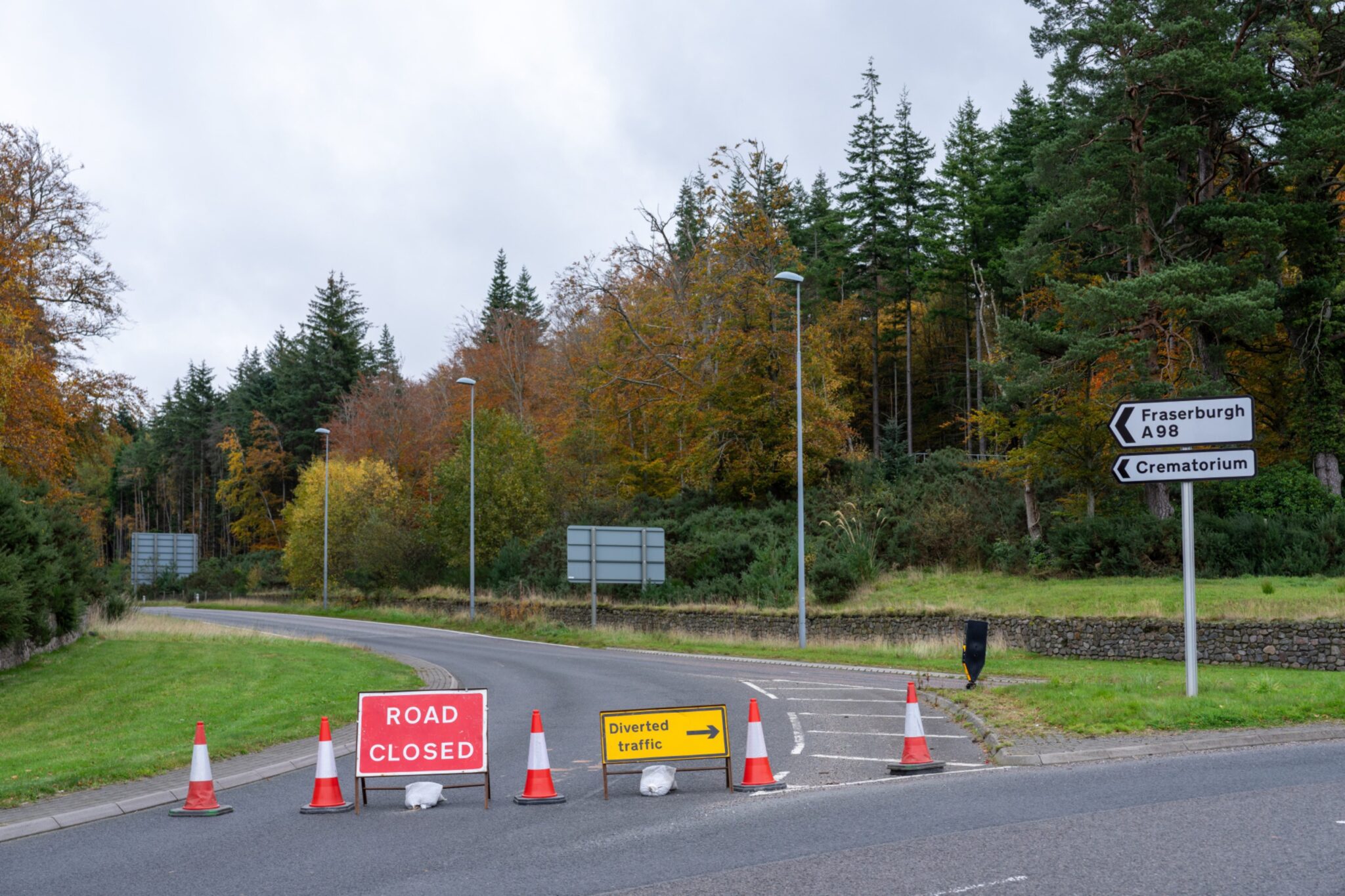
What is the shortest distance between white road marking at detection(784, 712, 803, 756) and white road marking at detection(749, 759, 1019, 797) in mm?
1775

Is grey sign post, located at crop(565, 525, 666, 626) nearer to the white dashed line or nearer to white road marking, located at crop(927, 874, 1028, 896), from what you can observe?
the white dashed line

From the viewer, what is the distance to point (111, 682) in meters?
22.0

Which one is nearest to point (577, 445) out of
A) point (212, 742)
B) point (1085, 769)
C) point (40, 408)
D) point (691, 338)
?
point (691, 338)

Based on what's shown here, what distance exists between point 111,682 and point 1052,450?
27.5 meters

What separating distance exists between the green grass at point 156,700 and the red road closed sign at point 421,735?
2.48 m

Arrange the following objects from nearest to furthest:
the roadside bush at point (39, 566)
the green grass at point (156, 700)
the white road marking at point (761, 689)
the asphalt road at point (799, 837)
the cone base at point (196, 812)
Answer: the asphalt road at point (799, 837)
the cone base at point (196, 812)
the green grass at point (156, 700)
the white road marking at point (761, 689)
the roadside bush at point (39, 566)

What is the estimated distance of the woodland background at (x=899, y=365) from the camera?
103 feet

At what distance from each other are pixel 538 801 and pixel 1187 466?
930cm

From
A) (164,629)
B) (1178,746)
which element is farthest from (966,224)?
(1178,746)

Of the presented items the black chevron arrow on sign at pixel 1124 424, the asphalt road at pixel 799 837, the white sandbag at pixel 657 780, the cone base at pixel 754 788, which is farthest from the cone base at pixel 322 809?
the black chevron arrow on sign at pixel 1124 424

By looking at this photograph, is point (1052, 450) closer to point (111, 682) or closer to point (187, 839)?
point (111, 682)

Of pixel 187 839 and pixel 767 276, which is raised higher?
pixel 767 276

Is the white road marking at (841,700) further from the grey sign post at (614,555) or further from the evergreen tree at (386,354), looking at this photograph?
the evergreen tree at (386,354)

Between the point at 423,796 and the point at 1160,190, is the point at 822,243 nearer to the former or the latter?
the point at 1160,190
